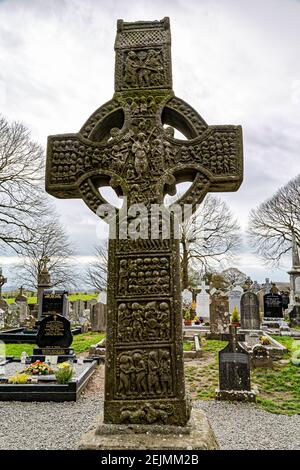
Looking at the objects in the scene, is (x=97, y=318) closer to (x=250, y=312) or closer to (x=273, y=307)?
(x=250, y=312)

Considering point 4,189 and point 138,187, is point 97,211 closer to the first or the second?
point 138,187

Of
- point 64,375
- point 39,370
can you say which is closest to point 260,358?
point 64,375

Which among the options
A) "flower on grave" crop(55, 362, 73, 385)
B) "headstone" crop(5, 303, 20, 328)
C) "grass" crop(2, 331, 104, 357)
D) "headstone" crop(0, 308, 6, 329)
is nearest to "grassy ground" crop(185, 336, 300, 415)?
Answer: "flower on grave" crop(55, 362, 73, 385)

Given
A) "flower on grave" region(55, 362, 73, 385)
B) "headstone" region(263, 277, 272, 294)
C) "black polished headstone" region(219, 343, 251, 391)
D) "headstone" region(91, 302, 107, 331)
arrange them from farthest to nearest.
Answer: "headstone" region(263, 277, 272, 294), "headstone" region(91, 302, 107, 331), "flower on grave" region(55, 362, 73, 385), "black polished headstone" region(219, 343, 251, 391)

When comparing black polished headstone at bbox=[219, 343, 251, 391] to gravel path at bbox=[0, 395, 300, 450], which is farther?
black polished headstone at bbox=[219, 343, 251, 391]

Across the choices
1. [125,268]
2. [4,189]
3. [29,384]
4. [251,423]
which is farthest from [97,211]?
[4,189]

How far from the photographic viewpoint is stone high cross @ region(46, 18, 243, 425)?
104 inches

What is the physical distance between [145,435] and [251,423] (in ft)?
13.0

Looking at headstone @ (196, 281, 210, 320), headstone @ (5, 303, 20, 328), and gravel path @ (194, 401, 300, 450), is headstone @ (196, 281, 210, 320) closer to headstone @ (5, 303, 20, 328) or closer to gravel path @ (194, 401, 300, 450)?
headstone @ (5, 303, 20, 328)

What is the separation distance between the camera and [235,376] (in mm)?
7199

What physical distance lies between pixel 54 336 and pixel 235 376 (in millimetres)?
6277

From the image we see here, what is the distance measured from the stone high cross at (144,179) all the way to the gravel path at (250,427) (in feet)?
8.42

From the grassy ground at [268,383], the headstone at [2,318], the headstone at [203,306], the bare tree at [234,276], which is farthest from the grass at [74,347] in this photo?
the bare tree at [234,276]

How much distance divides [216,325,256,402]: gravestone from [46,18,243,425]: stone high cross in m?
5.14
